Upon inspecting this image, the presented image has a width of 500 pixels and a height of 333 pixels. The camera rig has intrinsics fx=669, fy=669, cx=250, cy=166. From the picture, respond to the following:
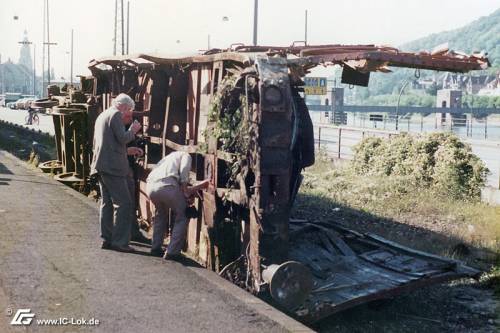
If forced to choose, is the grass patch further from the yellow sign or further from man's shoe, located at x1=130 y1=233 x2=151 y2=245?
the yellow sign

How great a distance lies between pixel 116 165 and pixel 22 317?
285 centimetres

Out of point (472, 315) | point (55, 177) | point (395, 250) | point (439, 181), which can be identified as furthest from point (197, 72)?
point (439, 181)

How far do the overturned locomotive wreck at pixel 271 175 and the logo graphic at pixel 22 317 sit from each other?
2.23m

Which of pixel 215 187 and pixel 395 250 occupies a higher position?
pixel 215 187

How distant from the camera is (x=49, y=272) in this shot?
23.1ft

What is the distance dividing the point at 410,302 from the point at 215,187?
9.01 feet

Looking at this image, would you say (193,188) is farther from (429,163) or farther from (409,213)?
(429,163)

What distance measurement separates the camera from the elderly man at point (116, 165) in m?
8.09

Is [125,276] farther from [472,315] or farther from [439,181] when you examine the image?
[439,181]

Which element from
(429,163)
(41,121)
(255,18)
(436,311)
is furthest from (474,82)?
(436,311)

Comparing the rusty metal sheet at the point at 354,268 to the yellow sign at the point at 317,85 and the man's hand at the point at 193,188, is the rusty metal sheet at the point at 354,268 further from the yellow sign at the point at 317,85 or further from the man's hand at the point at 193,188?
the yellow sign at the point at 317,85

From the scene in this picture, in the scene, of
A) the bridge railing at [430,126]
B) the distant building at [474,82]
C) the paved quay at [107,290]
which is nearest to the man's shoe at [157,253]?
the paved quay at [107,290]

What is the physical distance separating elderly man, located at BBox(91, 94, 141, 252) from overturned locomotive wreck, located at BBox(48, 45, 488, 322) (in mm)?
933

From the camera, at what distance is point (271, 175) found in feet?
22.3
